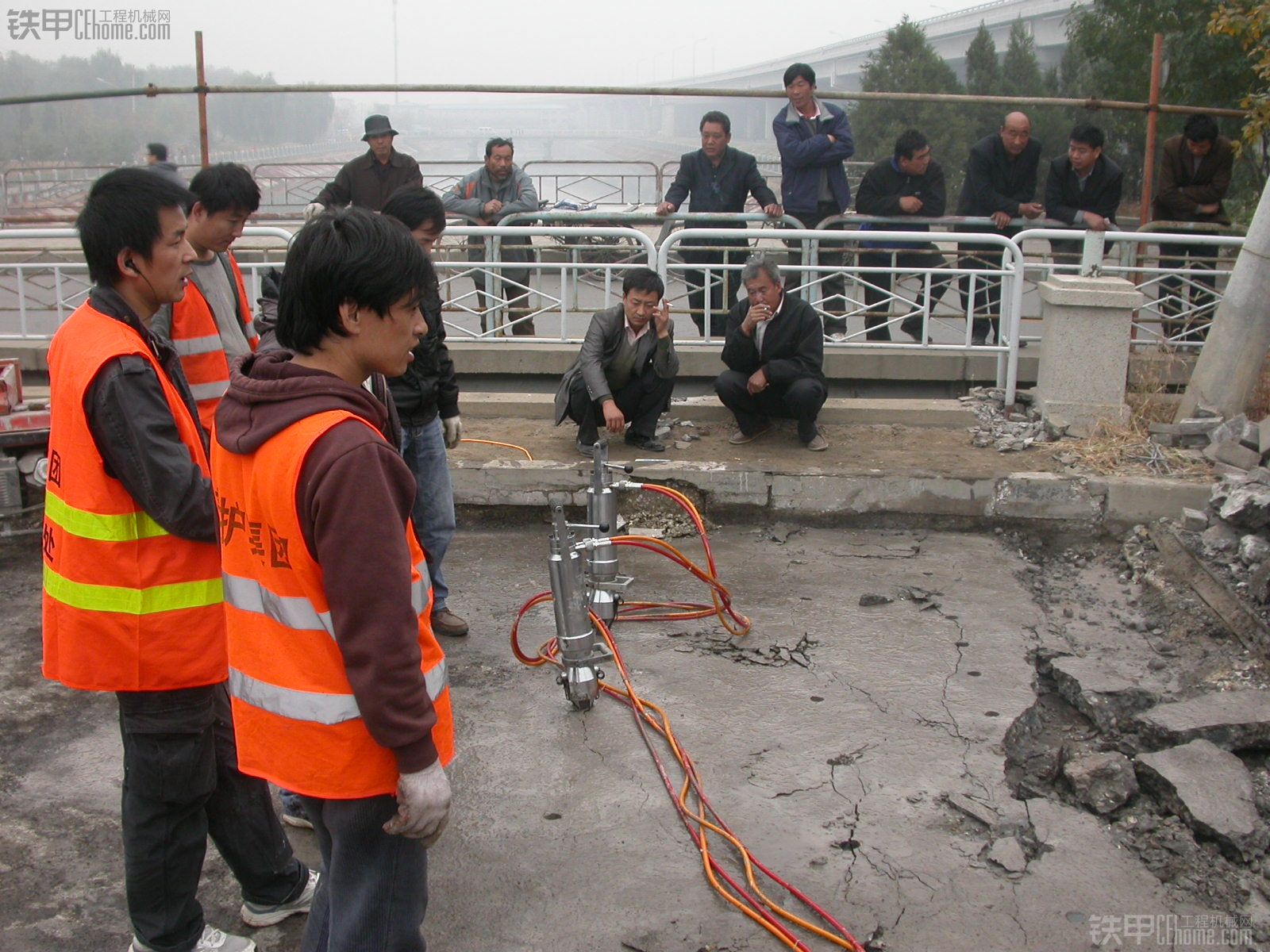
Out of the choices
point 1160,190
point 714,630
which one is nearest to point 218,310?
point 714,630

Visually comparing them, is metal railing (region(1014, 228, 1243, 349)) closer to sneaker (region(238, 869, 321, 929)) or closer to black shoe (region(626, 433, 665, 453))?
black shoe (region(626, 433, 665, 453))

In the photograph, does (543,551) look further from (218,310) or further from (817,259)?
(817,259)

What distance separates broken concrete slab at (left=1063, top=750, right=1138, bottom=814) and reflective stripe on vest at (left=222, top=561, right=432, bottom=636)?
2.27 meters

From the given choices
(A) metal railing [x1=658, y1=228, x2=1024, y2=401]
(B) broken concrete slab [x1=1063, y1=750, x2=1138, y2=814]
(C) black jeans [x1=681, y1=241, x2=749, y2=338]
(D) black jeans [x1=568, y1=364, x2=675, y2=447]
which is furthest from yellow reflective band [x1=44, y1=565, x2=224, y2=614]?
(C) black jeans [x1=681, y1=241, x2=749, y2=338]

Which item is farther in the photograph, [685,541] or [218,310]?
[685,541]

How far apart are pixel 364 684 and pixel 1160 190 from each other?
846 centimetres

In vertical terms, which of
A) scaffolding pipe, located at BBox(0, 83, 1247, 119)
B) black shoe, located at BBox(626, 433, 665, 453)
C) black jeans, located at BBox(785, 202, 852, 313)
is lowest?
black shoe, located at BBox(626, 433, 665, 453)

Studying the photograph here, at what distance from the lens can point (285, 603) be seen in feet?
6.37

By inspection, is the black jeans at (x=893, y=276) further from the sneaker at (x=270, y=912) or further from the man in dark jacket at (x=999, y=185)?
the sneaker at (x=270, y=912)

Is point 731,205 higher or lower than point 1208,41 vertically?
lower

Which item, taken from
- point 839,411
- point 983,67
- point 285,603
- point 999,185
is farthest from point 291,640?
point 983,67

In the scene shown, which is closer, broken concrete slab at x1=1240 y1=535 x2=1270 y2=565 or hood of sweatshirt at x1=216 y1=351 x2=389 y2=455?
hood of sweatshirt at x1=216 y1=351 x2=389 y2=455

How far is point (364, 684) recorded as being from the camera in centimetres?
185

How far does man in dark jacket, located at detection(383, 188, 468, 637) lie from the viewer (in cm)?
409
